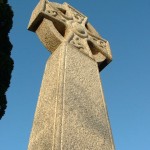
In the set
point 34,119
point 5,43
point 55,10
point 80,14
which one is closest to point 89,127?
point 34,119

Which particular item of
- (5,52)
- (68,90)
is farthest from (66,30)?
(5,52)

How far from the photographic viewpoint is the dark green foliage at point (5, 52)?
639 centimetres

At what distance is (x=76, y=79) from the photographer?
2.68 metres

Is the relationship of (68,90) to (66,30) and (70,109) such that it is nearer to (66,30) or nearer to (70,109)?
(70,109)

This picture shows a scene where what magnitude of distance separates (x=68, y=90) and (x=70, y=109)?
22cm

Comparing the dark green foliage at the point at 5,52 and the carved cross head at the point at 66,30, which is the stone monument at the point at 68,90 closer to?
the carved cross head at the point at 66,30

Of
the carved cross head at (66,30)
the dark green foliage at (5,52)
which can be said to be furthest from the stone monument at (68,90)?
the dark green foliage at (5,52)

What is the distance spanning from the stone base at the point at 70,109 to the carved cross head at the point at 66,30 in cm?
22

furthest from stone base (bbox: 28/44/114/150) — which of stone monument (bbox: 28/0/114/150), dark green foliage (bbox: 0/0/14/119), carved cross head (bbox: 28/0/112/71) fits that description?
dark green foliage (bbox: 0/0/14/119)

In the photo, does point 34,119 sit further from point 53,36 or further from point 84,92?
point 53,36

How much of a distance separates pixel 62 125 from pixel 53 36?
1.32 m

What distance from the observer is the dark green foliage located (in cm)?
639

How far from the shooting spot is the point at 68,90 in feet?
8.05

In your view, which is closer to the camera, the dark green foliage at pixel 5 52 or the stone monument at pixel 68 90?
the stone monument at pixel 68 90
